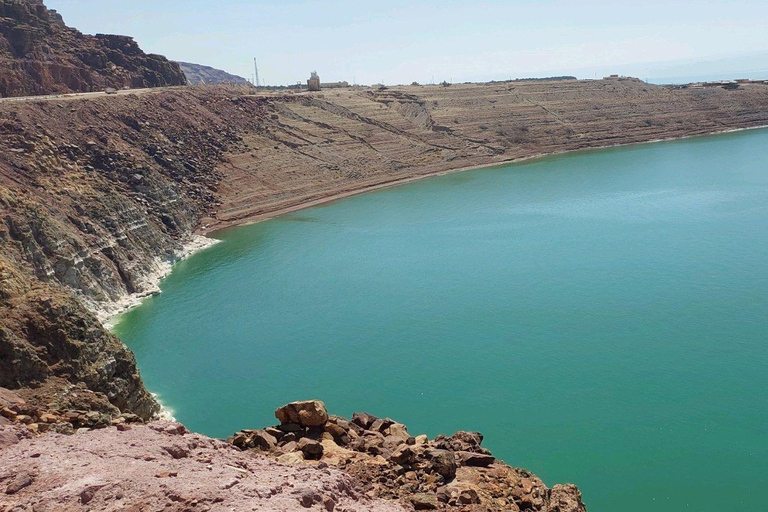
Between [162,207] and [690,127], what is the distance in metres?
80.2

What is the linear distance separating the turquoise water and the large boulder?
9286mm

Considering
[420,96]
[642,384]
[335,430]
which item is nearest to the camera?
[335,430]

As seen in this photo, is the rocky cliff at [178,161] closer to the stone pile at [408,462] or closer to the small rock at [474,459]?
the stone pile at [408,462]

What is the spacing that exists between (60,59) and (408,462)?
7145 centimetres

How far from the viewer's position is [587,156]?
8581 centimetres

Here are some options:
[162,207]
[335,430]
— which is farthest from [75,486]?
[162,207]

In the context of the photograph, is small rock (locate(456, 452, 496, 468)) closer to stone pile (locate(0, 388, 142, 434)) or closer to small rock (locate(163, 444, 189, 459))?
small rock (locate(163, 444, 189, 459))

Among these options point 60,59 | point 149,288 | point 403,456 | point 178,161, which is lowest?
point 149,288

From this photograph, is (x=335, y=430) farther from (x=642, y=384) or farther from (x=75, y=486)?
(x=642, y=384)

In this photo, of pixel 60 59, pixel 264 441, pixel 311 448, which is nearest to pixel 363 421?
pixel 311 448

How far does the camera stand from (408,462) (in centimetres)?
1270

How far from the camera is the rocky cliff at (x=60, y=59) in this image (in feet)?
207

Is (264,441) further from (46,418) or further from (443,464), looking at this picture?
(46,418)

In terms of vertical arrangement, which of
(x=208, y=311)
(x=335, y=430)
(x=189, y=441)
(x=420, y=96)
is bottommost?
(x=208, y=311)
